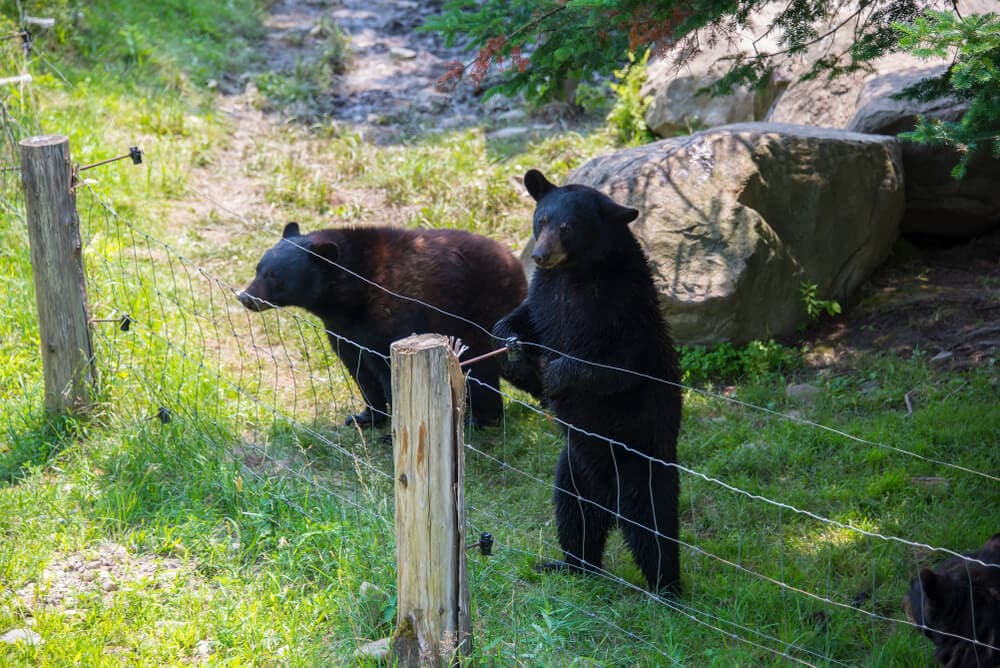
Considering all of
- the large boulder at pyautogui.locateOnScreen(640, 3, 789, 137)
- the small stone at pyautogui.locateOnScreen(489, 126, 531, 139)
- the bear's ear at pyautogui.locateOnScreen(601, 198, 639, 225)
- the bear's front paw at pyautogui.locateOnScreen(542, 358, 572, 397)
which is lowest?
the bear's front paw at pyautogui.locateOnScreen(542, 358, 572, 397)

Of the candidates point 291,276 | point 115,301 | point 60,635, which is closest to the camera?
point 60,635

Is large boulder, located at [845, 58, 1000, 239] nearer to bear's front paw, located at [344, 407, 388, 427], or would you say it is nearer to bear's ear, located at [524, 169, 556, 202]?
bear's ear, located at [524, 169, 556, 202]

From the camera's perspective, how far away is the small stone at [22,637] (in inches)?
165

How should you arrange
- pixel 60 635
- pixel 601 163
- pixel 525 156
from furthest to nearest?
pixel 525 156 < pixel 601 163 < pixel 60 635

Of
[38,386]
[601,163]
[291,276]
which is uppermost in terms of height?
[601,163]

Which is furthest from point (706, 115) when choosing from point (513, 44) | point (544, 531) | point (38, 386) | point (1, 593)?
point (1, 593)

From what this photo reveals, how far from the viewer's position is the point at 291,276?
682cm

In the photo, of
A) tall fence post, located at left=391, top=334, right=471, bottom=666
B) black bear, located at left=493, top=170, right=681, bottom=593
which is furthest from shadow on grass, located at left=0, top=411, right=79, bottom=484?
tall fence post, located at left=391, top=334, right=471, bottom=666

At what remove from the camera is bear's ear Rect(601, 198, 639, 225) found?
5031 mm

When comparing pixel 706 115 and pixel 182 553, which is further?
pixel 706 115

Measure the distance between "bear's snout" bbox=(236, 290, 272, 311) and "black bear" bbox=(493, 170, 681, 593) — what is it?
96.7 inches

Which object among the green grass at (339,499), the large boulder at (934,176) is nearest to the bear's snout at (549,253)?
the green grass at (339,499)

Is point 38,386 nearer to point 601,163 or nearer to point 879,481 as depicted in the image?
point 601,163

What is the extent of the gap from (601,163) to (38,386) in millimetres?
4462
